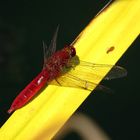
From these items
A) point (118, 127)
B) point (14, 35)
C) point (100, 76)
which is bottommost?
point (118, 127)

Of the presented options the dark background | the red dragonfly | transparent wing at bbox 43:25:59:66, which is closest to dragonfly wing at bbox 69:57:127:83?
the red dragonfly

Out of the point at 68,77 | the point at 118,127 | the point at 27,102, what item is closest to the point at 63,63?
the point at 68,77

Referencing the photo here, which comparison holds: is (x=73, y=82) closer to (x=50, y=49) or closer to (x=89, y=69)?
(x=89, y=69)

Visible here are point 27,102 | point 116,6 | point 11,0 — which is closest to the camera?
point 27,102

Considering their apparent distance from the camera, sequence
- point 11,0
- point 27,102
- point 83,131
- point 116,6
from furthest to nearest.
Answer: point 11,0
point 83,131
point 116,6
point 27,102

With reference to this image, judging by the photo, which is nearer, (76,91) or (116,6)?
(76,91)

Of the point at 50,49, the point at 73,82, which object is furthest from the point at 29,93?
the point at 50,49

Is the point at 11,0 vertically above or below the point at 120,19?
above

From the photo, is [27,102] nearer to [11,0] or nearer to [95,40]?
[95,40]

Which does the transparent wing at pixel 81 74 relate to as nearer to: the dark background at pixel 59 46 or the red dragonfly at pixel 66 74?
the red dragonfly at pixel 66 74
